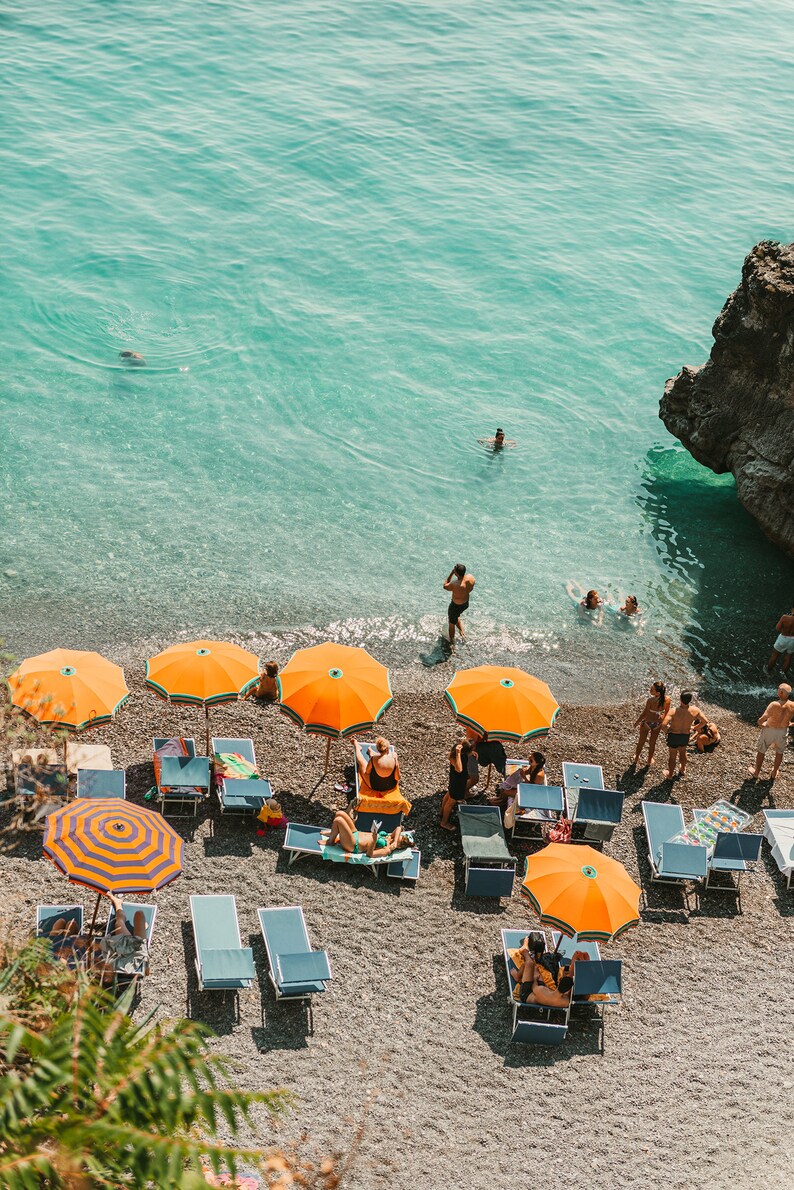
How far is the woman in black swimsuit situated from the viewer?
16.1m

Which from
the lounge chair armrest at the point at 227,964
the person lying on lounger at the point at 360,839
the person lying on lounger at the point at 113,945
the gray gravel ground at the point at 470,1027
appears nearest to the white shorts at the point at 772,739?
the gray gravel ground at the point at 470,1027

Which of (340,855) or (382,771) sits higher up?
(382,771)

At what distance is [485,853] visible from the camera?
1524 cm

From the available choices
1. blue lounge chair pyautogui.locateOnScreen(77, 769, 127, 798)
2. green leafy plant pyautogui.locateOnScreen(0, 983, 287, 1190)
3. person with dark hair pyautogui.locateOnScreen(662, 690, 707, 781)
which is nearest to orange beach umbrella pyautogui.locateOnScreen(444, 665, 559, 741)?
person with dark hair pyautogui.locateOnScreen(662, 690, 707, 781)

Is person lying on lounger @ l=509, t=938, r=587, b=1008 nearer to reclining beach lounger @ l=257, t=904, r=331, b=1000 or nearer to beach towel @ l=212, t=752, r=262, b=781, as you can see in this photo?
A: reclining beach lounger @ l=257, t=904, r=331, b=1000

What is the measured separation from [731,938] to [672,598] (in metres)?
10.5

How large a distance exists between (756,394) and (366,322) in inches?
516

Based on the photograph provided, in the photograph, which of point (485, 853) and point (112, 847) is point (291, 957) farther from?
point (485, 853)

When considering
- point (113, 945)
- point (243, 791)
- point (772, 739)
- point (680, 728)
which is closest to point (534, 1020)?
point (113, 945)

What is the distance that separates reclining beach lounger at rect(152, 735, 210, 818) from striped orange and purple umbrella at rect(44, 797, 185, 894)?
2.12 m

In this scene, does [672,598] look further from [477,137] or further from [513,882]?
[477,137]

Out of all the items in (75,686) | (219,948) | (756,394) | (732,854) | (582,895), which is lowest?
(219,948)

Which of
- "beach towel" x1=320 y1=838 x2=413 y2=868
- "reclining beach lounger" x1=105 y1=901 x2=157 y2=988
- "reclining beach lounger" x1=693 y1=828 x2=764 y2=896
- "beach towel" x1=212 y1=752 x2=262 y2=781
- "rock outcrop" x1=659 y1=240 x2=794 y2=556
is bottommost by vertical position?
"beach towel" x1=212 y1=752 x2=262 y2=781

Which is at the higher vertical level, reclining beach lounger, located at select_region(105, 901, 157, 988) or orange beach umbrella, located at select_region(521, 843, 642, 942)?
orange beach umbrella, located at select_region(521, 843, 642, 942)
